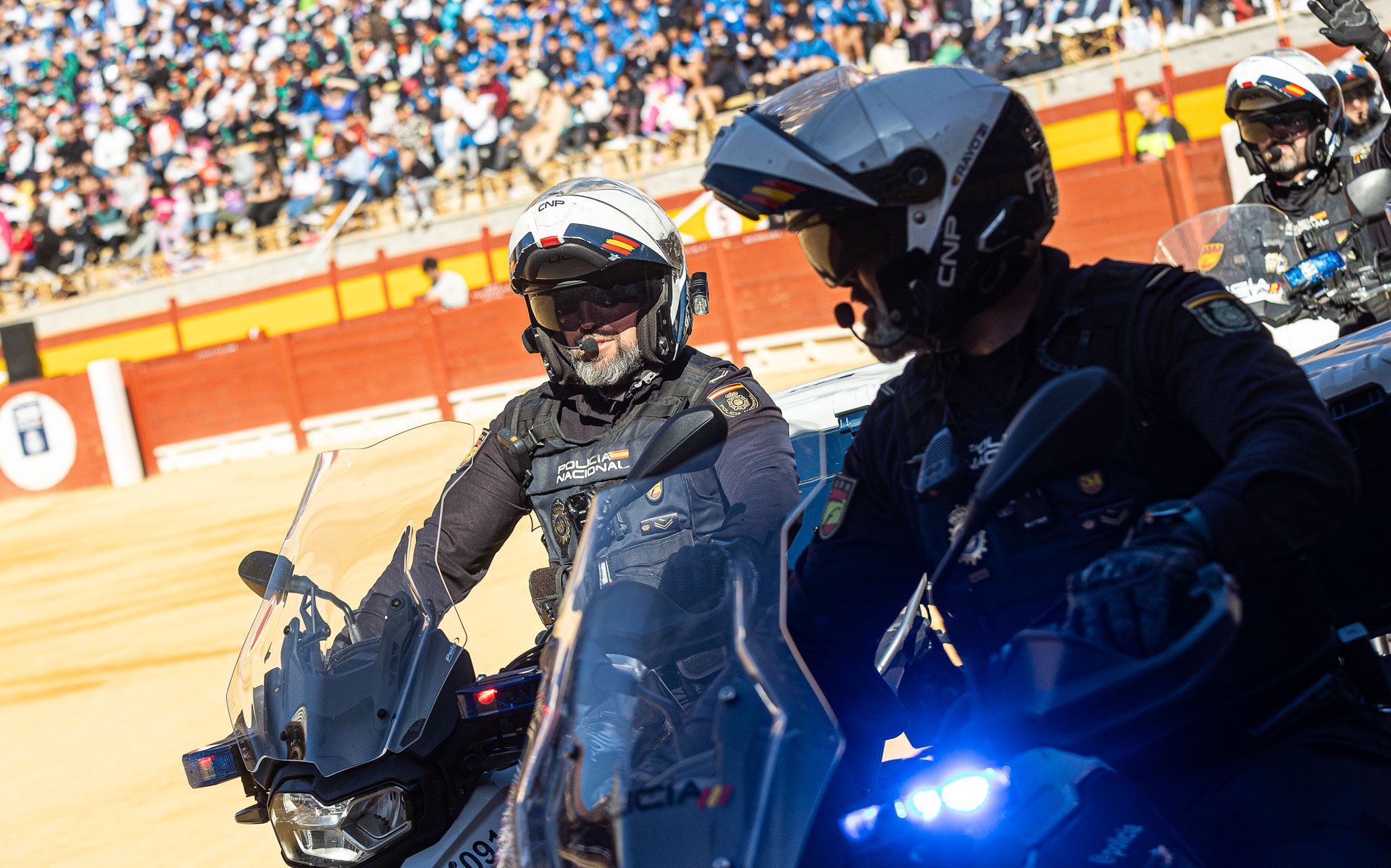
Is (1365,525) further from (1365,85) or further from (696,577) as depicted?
A: (1365,85)

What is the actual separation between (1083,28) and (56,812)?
13.8 metres

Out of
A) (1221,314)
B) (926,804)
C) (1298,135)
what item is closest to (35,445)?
(1298,135)

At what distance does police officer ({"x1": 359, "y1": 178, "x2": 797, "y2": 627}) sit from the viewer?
325cm

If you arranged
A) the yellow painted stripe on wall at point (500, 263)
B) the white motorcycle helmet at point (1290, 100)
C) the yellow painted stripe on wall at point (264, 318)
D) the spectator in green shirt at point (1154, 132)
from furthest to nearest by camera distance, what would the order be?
the yellow painted stripe on wall at point (264, 318) → the yellow painted stripe on wall at point (500, 263) → the spectator in green shirt at point (1154, 132) → the white motorcycle helmet at point (1290, 100)

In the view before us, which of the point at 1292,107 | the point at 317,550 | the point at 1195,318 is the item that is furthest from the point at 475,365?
the point at 1195,318

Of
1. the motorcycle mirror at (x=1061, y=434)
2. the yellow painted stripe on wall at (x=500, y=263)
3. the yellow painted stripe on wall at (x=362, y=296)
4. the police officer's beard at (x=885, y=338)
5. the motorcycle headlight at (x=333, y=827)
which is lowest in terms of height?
the yellow painted stripe on wall at (x=362, y=296)

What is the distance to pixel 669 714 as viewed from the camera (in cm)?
160

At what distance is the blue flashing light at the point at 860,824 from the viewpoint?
4.61 feet

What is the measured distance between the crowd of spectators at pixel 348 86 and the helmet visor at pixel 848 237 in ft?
46.7

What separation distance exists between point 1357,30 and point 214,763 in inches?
202

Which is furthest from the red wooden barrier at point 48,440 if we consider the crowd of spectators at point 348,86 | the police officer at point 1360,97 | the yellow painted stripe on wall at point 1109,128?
the police officer at point 1360,97

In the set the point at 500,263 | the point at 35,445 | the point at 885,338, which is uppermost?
the point at 885,338

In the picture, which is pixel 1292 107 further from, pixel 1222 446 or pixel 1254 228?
pixel 1222 446

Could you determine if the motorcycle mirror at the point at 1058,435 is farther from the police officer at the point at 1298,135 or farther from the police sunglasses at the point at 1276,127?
→ the police sunglasses at the point at 1276,127
